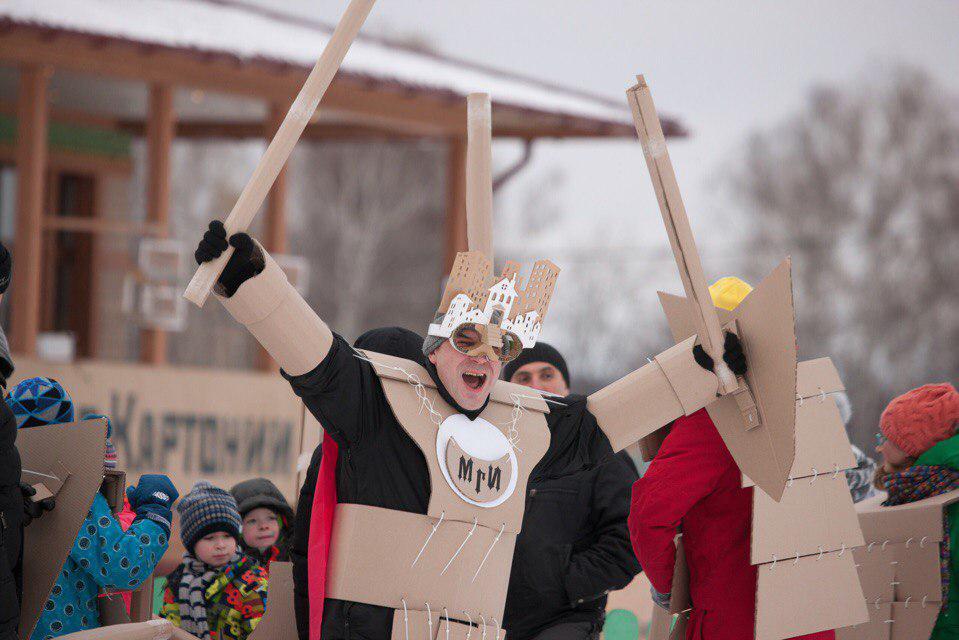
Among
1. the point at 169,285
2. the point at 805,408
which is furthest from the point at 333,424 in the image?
the point at 169,285

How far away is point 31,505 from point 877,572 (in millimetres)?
2823

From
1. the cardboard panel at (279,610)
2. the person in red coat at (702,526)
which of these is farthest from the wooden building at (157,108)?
the person in red coat at (702,526)

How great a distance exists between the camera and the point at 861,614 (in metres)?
3.73

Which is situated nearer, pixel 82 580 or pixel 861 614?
pixel 82 580

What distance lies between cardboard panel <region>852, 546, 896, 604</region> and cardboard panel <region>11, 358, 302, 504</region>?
5604mm

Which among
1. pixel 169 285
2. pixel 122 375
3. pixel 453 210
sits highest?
pixel 453 210

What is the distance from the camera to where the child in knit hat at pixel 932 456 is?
4.13 m

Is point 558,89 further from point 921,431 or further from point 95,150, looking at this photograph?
point 921,431

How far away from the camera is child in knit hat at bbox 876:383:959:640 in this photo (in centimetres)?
413

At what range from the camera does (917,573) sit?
4.18m

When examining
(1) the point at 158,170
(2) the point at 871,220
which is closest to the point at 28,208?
(1) the point at 158,170

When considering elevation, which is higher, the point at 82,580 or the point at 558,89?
the point at 558,89

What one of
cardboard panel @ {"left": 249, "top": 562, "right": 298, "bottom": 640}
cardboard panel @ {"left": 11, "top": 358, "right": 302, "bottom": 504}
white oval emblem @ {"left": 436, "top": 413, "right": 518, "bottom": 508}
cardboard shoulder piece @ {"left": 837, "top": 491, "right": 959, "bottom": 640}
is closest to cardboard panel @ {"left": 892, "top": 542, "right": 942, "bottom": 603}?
cardboard shoulder piece @ {"left": 837, "top": 491, "right": 959, "bottom": 640}

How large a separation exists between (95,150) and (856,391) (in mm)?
19968
